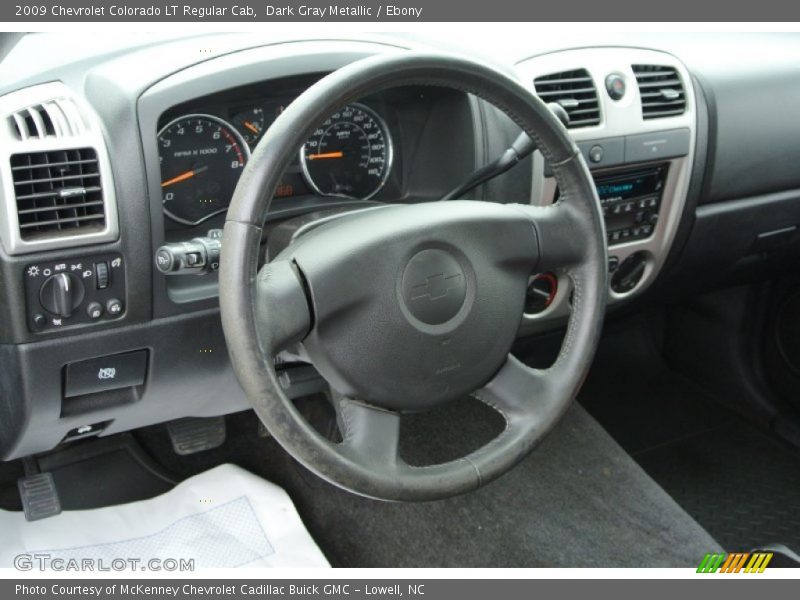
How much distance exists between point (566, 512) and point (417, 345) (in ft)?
3.12

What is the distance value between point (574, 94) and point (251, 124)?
23.3 inches

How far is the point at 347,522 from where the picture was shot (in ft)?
6.30

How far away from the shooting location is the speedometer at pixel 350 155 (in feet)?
4.91

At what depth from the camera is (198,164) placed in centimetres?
139

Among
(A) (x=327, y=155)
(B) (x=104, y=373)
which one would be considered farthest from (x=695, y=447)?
(B) (x=104, y=373)

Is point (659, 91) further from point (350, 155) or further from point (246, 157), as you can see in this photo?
point (246, 157)

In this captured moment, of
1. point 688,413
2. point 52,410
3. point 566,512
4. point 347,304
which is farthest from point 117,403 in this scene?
point 688,413

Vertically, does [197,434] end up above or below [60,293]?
below

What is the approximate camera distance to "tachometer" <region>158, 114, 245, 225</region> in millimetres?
1361

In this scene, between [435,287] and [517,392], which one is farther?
[517,392]

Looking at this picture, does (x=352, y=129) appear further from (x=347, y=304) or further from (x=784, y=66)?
(x=784, y=66)

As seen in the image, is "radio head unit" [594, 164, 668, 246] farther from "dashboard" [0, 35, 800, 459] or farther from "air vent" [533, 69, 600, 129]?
"air vent" [533, 69, 600, 129]

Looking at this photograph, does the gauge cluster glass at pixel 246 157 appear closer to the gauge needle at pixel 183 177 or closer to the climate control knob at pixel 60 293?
the gauge needle at pixel 183 177

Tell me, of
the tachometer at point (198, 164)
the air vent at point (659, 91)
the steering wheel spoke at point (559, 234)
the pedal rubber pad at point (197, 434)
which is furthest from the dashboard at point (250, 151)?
the pedal rubber pad at point (197, 434)
